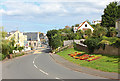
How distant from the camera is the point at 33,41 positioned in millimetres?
117375

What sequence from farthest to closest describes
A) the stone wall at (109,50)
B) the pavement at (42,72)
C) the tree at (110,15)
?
the tree at (110,15) < the stone wall at (109,50) < the pavement at (42,72)

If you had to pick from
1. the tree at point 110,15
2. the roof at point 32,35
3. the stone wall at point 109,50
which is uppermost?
the tree at point 110,15

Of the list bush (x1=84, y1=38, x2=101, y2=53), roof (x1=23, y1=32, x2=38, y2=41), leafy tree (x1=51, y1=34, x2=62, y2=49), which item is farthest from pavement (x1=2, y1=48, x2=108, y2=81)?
roof (x1=23, y1=32, x2=38, y2=41)

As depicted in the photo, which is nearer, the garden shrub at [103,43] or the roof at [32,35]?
the garden shrub at [103,43]

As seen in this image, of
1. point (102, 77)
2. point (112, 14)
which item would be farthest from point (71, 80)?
point (112, 14)

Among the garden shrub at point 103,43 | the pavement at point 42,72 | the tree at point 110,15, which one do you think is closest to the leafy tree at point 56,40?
the tree at point 110,15

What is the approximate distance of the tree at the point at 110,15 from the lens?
228 feet

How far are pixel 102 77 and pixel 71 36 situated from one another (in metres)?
54.0

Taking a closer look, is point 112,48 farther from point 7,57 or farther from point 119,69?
point 7,57

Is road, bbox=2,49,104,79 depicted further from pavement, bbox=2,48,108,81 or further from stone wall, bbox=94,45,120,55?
Result: stone wall, bbox=94,45,120,55

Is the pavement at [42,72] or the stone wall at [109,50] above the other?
the stone wall at [109,50]

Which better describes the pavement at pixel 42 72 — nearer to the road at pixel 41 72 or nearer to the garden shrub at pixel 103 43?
the road at pixel 41 72

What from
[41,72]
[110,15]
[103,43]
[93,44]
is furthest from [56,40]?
[41,72]

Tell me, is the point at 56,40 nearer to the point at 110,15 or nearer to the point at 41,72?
the point at 110,15
